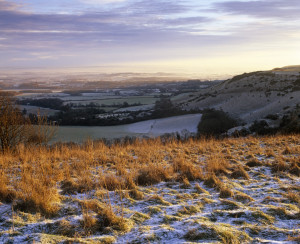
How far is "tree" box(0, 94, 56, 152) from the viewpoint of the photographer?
424 inches

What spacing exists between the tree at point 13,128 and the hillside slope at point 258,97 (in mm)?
21367

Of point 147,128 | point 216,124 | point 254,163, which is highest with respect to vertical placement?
point 254,163

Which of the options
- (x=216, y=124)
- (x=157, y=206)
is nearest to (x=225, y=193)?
(x=157, y=206)

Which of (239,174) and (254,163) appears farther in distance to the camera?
(254,163)

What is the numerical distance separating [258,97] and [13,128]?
33.2 meters

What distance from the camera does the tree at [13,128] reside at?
1077 centimetres

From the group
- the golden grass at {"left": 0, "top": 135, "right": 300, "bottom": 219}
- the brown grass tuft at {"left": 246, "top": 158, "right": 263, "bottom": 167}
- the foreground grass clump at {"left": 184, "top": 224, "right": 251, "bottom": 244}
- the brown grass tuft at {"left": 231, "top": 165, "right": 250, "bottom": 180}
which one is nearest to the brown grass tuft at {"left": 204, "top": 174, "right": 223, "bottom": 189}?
the golden grass at {"left": 0, "top": 135, "right": 300, "bottom": 219}

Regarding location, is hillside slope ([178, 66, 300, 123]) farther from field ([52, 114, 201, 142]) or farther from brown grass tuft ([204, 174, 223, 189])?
brown grass tuft ([204, 174, 223, 189])

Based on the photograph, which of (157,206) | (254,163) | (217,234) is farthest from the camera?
(254,163)

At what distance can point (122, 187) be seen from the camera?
5055 mm

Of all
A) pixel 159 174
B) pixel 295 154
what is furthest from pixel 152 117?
pixel 159 174

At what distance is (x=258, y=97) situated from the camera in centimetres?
3672

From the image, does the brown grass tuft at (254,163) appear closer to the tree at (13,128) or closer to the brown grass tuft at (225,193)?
the brown grass tuft at (225,193)

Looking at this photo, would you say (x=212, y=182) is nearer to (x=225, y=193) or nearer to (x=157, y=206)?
(x=225, y=193)
